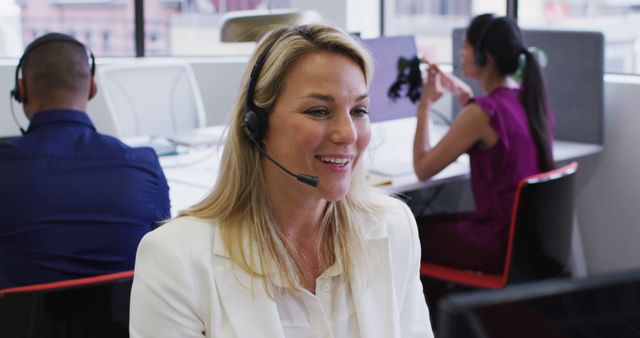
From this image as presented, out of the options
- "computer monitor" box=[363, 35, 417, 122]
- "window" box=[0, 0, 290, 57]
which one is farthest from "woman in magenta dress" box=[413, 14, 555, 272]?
"window" box=[0, 0, 290, 57]

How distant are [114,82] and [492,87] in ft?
5.46

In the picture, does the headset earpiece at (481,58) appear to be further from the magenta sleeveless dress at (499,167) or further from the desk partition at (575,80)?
the desk partition at (575,80)

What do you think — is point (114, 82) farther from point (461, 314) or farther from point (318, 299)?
point (461, 314)

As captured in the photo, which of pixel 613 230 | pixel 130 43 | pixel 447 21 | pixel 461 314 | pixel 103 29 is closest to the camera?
pixel 461 314

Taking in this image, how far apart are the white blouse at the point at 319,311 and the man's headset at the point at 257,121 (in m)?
0.16

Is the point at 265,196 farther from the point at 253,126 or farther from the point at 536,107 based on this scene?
the point at 536,107

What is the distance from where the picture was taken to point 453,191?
4.24m

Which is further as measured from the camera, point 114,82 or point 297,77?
point 114,82

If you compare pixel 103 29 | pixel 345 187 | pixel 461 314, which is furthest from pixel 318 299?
pixel 103 29

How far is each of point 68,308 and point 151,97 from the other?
2.50m

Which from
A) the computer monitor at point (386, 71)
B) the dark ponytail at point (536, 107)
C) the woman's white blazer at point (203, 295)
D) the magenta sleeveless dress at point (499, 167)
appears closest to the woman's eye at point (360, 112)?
the woman's white blazer at point (203, 295)

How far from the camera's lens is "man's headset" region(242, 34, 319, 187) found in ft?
4.75

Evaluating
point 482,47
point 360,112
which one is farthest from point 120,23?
point 360,112

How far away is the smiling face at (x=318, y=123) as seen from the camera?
1.46 meters
